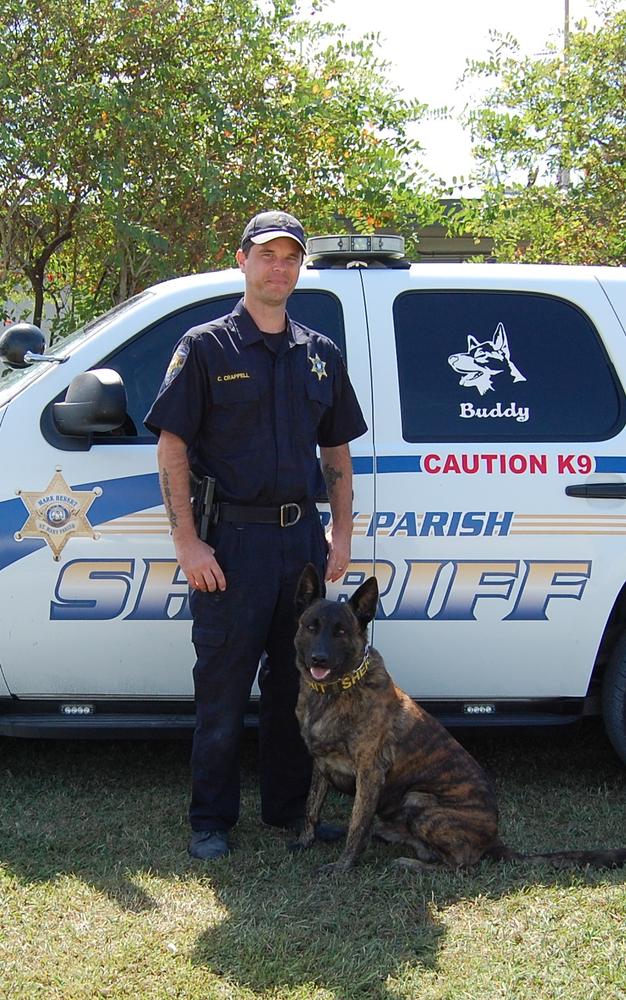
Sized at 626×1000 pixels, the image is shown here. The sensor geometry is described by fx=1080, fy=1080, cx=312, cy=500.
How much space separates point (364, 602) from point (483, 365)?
1099 mm

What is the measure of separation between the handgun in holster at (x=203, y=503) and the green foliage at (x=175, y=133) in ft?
12.4

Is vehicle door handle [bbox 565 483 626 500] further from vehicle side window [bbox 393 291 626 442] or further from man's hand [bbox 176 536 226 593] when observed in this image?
man's hand [bbox 176 536 226 593]

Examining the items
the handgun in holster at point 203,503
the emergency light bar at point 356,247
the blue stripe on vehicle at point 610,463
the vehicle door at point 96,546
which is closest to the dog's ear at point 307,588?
the handgun in holster at point 203,503

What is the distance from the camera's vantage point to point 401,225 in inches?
312

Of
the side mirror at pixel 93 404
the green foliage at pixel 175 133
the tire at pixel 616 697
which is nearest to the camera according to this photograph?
the side mirror at pixel 93 404

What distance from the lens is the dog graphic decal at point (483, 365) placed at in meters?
4.06

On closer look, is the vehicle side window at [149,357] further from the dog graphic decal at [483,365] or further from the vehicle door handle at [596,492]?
the vehicle door handle at [596,492]

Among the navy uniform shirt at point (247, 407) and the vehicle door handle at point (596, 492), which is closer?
the navy uniform shirt at point (247, 407)

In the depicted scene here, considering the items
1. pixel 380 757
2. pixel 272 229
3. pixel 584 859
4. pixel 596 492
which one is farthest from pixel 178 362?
pixel 584 859

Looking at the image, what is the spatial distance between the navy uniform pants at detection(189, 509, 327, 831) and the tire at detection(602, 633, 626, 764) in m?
1.17

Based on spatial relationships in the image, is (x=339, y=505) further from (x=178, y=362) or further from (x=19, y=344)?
(x=19, y=344)

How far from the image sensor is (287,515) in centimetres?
357

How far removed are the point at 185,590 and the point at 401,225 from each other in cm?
478

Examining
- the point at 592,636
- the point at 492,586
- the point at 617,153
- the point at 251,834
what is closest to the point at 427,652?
the point at 492,586
